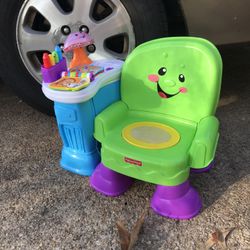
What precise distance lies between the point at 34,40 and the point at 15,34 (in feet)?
0.36

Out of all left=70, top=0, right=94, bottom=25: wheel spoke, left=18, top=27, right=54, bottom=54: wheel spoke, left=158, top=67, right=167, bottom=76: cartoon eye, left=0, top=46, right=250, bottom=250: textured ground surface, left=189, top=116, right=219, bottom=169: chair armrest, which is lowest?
left=0, top=46, right=250, bottom=250: textured ground surface

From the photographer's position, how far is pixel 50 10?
1.68 m

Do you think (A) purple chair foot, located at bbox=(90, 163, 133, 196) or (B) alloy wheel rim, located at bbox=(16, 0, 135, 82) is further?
(B) alloy wheel rim, located at bbox=(16, 0, 135, 82)

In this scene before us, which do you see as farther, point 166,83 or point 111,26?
point 111,26

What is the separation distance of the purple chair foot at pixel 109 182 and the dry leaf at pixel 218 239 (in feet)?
1.37

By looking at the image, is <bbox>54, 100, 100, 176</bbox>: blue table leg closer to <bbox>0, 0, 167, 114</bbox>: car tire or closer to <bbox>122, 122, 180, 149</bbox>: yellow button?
<bbox>122, 122, 180, 149</bbox>: yellow button

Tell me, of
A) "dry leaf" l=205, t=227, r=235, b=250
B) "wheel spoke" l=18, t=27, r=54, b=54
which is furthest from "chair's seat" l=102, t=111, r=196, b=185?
"wheel spoke" l=18, t=27, r=54, b=54

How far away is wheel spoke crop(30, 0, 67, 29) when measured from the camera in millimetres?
1678

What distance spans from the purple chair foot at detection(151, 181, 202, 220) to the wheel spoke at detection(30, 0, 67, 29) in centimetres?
98

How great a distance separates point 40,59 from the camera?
→ 6.19 ft

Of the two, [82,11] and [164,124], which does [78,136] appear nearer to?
[164,124]

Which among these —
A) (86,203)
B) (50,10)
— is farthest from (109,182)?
(50,10)

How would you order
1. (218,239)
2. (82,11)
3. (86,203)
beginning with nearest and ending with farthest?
1. (218,239)
2. (86,203)
3. (82,11)

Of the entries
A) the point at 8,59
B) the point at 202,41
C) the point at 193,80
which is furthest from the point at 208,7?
the point at 8,59
